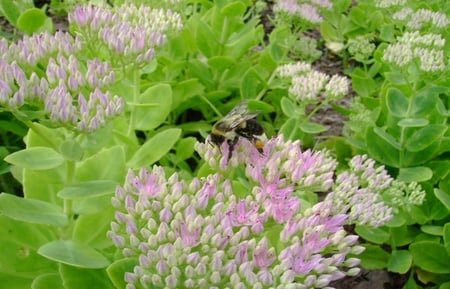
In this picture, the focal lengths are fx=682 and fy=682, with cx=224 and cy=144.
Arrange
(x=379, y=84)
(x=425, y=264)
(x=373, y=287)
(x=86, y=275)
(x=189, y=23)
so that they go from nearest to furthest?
(x=86, y=275), (x=425, y=264), (x=373, y=287), (x=189, y=23), (x=379, y=84)

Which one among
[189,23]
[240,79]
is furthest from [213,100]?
[189,23]

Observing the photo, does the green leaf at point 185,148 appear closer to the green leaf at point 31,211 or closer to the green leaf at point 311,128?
the green leaf at point 311,128

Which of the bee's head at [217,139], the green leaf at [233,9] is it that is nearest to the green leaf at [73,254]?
the bee's head at [217,139]

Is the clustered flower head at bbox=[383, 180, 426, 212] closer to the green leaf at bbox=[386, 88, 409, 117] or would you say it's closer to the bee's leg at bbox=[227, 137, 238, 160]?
the green leaf at bbox=[386, 88, 409, 117]

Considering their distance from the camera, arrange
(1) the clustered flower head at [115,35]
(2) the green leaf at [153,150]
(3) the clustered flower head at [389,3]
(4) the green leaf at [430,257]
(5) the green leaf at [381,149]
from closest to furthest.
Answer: (1) the clustered flower head at [115,35], (2) the green leaf at [153,150], (4) the green leaf at [430,257], (5) the green leaf at [381,149], (3) the clustered flower head at [389,3]

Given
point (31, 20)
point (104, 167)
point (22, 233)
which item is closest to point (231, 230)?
point (104, 167)

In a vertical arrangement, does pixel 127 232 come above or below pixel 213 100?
above

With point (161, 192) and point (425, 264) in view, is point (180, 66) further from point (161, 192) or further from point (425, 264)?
point (161, 192)

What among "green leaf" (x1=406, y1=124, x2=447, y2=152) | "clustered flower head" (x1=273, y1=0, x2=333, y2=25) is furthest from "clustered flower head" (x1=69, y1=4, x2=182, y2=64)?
"clustered flower head" (x1=273, y1=0, x2=333, y2=25)
